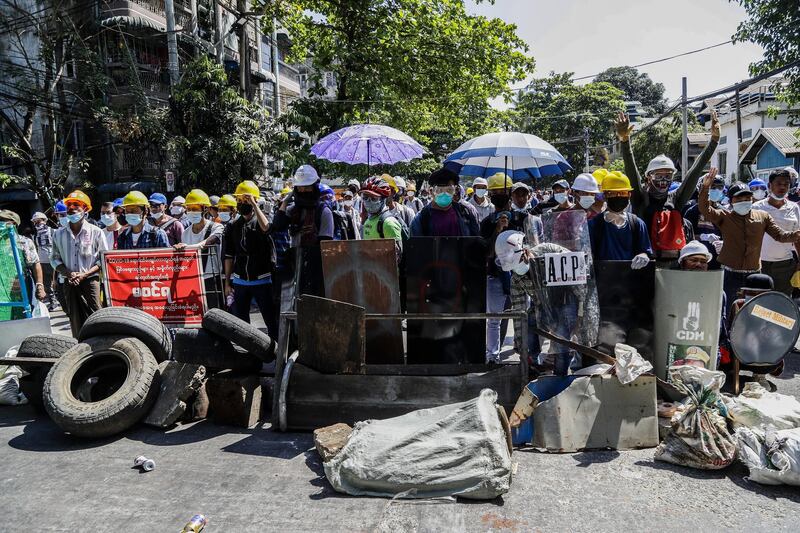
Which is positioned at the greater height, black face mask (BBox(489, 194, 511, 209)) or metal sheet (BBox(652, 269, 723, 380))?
black face mask (BBox(489, 194, 511, 209))

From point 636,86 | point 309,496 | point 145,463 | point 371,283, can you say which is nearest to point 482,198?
point 371,283

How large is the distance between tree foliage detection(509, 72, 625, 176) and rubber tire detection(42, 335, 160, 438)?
43.8m

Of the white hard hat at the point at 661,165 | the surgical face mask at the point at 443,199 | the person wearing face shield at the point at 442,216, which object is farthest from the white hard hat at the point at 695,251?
the surgical face mask at the point at 443,199

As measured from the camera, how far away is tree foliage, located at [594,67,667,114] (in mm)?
80000

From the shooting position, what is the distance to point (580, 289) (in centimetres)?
508

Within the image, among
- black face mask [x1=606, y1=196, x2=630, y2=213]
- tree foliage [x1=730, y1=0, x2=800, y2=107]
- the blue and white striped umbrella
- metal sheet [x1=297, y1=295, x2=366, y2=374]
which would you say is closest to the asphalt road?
metal sheet [x1=297, y1=295, x2=366, y2=374]

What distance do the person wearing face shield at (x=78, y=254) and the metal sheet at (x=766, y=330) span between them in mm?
6984

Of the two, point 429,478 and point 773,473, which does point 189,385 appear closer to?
point 429,478

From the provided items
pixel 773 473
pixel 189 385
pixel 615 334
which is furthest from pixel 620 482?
pixel 189 385

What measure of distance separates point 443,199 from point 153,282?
3.65 meters

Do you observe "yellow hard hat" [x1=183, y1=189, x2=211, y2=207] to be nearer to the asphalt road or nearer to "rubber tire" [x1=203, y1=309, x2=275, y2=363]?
"rubber tire" [x1=203, y1=309, x2=275, y2=363]

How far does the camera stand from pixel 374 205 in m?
6.51

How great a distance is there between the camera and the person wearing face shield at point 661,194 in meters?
5.86

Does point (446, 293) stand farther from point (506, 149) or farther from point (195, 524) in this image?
point (195, 524)
